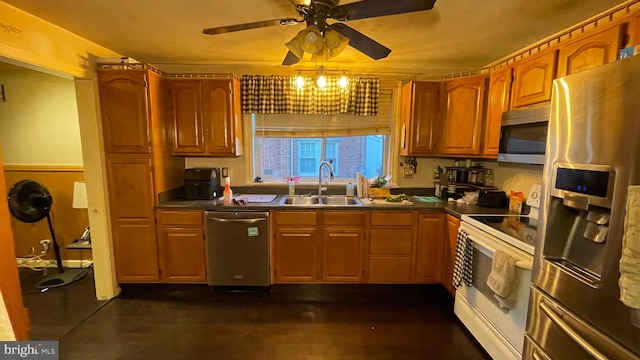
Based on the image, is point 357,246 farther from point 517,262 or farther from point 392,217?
point 517,262

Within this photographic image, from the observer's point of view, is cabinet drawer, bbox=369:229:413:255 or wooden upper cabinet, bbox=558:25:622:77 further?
cabinet drawer, bbox=369:229:413:255

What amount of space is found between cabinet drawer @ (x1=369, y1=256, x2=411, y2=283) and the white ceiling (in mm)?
1984

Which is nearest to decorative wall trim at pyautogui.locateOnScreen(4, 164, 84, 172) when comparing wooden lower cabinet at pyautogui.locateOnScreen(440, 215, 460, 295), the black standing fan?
the black standing fan

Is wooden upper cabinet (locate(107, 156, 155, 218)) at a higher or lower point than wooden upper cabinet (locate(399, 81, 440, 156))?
lower

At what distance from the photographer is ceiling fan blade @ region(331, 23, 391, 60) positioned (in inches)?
63.6

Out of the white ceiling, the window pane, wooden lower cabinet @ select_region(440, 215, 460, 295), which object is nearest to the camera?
the white ceiling

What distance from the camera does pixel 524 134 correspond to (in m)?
2.05

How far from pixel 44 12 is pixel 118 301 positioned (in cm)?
240

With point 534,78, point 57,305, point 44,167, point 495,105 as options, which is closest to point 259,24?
point 534,78

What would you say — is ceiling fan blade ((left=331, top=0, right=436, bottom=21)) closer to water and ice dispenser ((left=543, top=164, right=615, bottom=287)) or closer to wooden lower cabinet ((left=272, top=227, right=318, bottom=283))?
water and ice dispenser ((left=543, top=164, right=615, bottom=287))

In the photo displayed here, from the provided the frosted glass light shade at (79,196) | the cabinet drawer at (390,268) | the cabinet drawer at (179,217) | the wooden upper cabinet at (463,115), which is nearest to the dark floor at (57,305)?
the frosted glass light shade at (79,196)

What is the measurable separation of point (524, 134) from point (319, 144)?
200 cm

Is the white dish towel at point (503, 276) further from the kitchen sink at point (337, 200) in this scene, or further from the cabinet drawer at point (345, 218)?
the kitchen sink at point (337, 200)

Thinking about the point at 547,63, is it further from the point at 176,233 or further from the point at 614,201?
the point at 176,233
